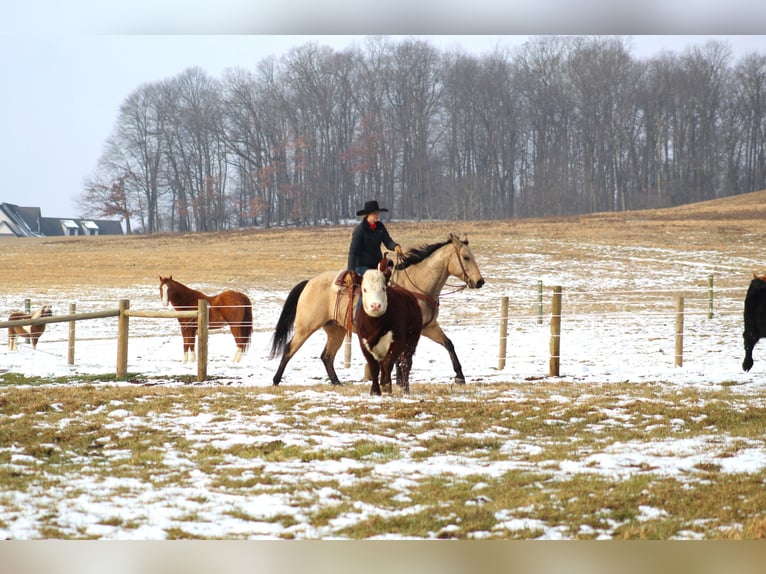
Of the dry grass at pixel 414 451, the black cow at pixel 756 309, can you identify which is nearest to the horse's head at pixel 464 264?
the dry grass at pixel 414 451

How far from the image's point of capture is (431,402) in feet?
18.9

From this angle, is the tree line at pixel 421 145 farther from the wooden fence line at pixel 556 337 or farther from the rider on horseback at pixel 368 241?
the rider on horseback at pixel 368 241

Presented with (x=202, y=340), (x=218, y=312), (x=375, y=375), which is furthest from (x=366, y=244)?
Answer: (x=218, y=312)

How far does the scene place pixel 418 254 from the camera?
23.8ft

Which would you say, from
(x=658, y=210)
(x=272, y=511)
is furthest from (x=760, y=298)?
(x=658, y=210)

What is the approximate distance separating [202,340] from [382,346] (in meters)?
2.81

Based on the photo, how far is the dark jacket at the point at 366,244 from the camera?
21.4ft

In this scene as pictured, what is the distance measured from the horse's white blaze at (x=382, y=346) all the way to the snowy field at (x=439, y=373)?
1.16 feet

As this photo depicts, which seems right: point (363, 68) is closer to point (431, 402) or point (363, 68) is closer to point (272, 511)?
point (431, 402)

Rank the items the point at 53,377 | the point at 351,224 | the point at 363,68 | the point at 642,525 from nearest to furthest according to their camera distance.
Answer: the point at 642,525 < the point at 53,377 < the point at 363,68 < the point at 351,224

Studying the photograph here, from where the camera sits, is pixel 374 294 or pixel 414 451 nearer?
pixel 414 451

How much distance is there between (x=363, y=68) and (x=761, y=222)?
39.3 ft

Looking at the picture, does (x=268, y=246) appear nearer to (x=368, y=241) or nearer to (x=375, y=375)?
(x=368, y=241)

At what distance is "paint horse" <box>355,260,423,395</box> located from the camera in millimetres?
5652
